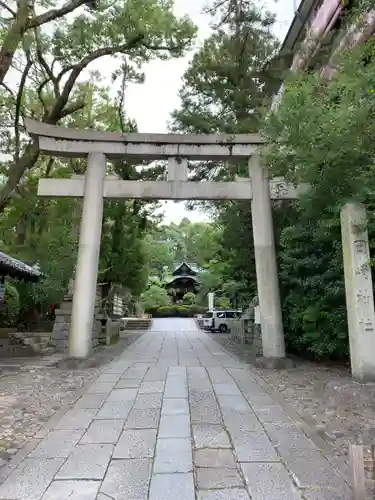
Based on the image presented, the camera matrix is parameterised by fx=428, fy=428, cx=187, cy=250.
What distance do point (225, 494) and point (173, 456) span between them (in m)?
0.86

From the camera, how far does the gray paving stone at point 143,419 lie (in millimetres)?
4917

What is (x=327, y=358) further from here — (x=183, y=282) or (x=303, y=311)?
(x=183, y=282)

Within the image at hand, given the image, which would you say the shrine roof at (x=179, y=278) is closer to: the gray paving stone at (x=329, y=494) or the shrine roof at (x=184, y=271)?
the shrine roof at (x=184, y=271)

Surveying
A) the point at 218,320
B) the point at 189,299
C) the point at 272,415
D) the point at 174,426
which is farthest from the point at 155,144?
the point at 189,299

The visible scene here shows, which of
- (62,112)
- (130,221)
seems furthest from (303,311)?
(130,221)

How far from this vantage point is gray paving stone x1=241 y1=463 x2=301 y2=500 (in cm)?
314

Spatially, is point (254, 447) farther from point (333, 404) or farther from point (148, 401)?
point (148, 401)

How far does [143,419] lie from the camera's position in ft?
17.1

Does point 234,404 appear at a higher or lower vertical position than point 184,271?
lower

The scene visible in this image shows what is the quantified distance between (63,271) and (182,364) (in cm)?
742

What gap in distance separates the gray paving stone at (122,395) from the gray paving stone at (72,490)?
116 inches

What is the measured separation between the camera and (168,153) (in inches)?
408

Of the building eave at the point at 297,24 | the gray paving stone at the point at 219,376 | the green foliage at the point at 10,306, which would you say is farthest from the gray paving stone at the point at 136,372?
the building eave at the point at 297,24

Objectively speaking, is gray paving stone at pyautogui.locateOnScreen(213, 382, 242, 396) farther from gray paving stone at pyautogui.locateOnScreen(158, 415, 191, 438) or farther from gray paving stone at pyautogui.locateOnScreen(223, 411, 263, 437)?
gray paving stone at pyautogui.locateOnScreen(158, 415, 191, 438)
